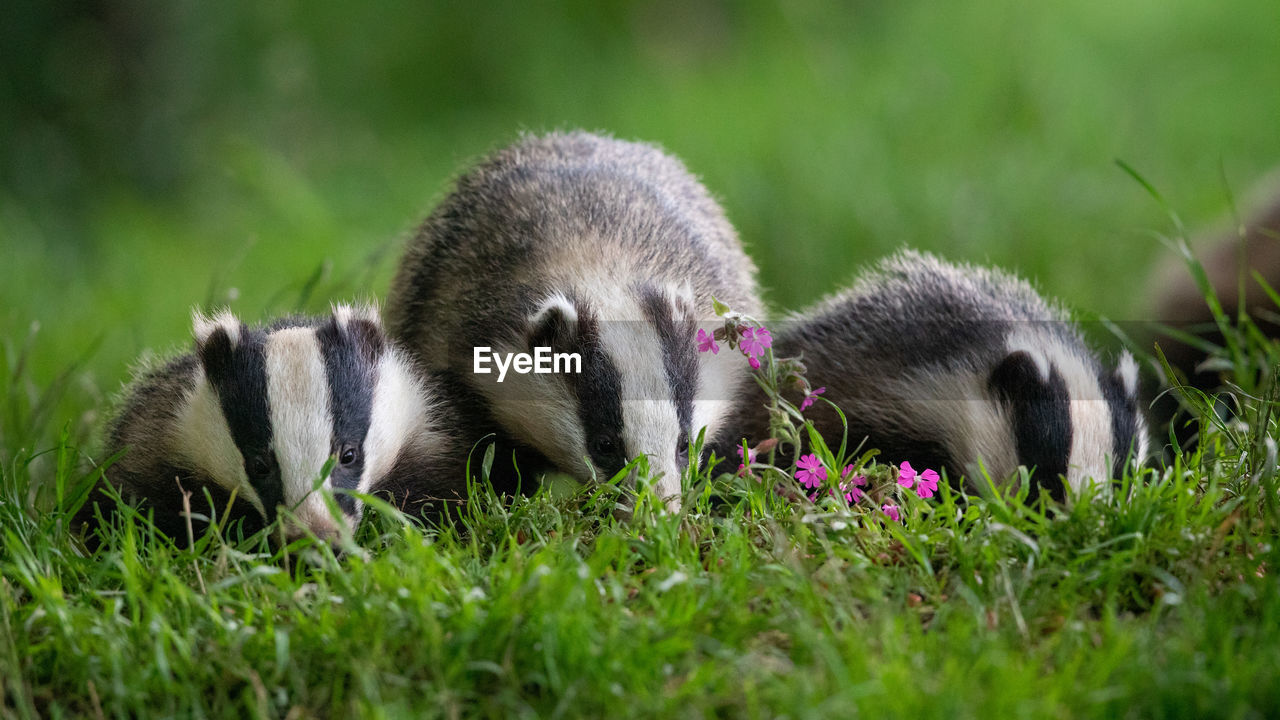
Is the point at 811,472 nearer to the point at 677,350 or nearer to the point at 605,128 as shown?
the point at 677,350

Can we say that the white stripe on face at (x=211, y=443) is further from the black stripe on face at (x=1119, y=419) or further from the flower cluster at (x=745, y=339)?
the black stripe on face at (x=1119, y=419)

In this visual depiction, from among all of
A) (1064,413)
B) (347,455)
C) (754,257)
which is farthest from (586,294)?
(754,257)

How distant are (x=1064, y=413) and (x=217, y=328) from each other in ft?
7.85

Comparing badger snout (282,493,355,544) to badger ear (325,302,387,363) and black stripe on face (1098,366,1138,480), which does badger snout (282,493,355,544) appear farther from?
black stripe on face (1098,366,1138,480)

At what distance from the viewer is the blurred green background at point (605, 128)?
22.5ft

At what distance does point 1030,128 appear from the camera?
313 inches

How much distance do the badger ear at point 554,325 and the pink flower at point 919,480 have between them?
99cm

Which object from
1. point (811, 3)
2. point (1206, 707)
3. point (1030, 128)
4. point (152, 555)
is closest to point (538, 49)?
point (811, 3)

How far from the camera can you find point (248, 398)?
3.43m

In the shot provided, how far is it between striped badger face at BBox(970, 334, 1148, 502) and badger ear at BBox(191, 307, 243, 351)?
2.20 m

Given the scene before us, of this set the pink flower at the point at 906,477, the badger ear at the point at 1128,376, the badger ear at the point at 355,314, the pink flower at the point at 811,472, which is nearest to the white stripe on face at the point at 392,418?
the badger ear at the point at 355,314

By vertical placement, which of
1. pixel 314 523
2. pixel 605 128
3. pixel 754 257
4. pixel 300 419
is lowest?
pixel 314 523

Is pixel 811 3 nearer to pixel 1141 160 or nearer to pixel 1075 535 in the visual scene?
pixel 1141 160

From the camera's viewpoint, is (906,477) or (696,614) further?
(906,477)
